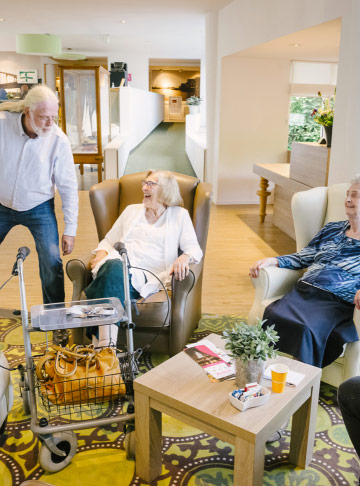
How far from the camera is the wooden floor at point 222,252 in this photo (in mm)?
3916

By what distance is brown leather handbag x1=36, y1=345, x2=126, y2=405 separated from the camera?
2.04m

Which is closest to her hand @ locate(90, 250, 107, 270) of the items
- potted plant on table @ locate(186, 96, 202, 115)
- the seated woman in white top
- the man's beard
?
the seated woman in white top

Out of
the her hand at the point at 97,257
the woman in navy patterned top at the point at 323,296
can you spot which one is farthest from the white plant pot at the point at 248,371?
the her hand at the point at 97,257

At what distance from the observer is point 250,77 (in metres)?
7.23

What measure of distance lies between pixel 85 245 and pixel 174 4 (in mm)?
4188

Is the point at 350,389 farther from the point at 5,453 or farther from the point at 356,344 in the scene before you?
the point at 5,453

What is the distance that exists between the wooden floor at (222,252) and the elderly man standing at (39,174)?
947mm

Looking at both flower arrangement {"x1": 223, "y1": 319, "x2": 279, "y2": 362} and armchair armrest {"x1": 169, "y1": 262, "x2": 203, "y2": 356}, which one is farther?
armchair armrest {"x1": 169, "y1": 262, "x2": 203, "y2": 356}

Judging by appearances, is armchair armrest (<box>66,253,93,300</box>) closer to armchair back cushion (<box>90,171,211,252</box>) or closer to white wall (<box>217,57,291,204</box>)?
armchair back cushion (<box>90,171,211,252</box>)

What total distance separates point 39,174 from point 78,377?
4.27 ft

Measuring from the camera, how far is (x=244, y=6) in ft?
20.6

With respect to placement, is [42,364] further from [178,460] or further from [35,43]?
[35,43]

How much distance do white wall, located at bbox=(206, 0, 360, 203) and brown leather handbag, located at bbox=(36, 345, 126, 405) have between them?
8.04ft

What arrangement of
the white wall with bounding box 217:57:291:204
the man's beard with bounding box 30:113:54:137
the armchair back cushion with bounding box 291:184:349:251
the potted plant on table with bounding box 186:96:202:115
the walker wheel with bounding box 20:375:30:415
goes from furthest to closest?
the potted plant on table with bounding box 186:96:202:115, the white wall with bounding box 217:57:291:204, the armchair back cushion with bounding box 291:184:349:251, the man's beard with bounding box 30:113:54:137, the walker wheel with bounding box 20:375:30:415
